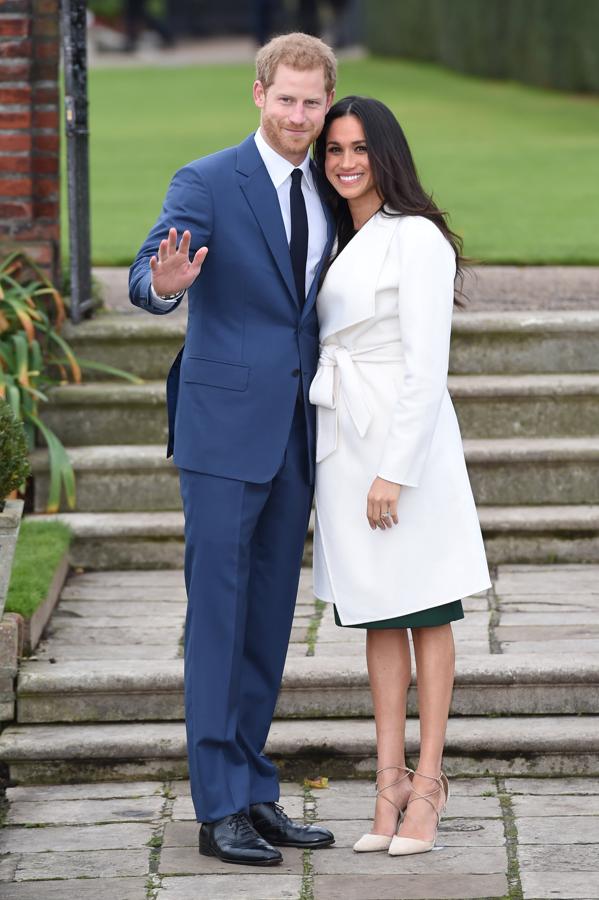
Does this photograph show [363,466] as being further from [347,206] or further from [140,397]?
[140,397]

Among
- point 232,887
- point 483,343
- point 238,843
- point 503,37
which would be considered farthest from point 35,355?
point 503,37

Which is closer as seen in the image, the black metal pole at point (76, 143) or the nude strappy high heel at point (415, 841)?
the nude strappy high heel at point (415, 841)

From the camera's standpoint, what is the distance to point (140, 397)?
6.37m

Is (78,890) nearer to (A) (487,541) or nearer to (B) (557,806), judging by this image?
(B) (557,806)

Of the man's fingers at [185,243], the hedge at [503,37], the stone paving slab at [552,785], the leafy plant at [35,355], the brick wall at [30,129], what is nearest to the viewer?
the man's fingers at [185,243]

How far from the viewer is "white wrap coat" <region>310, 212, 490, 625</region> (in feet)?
12.2

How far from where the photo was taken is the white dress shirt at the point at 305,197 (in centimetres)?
385

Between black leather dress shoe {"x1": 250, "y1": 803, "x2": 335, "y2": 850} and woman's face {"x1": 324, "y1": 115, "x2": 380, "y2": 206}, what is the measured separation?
1554mm

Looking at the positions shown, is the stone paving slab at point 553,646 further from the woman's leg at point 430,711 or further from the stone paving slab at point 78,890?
the stone paving slab at point 78,890

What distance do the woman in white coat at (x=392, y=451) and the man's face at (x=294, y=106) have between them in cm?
7

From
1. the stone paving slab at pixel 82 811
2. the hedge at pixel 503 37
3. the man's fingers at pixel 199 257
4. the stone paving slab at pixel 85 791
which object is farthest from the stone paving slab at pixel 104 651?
the hedge at pixel 503 37

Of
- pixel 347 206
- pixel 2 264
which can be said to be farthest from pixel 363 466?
pixel 2 264

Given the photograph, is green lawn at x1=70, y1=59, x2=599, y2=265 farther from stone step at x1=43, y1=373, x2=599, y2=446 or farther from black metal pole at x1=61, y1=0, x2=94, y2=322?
stone step at x1=43, y1=373, x2=599, y2=446

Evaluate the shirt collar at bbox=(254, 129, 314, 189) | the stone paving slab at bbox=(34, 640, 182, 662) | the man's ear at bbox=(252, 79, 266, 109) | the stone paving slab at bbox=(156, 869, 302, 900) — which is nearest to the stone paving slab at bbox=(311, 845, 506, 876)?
the stone paving slab at bbox=(156, 869, 302, 900)
